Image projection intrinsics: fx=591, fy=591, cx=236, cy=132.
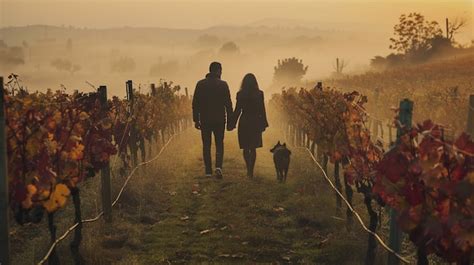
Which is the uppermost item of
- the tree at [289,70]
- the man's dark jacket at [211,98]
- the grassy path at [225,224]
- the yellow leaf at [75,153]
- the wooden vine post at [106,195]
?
the tree at [289,70]

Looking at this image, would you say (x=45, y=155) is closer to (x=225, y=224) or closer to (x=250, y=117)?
(x=225, y=224)

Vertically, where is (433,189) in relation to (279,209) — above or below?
above

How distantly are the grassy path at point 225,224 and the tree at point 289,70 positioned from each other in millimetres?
74796

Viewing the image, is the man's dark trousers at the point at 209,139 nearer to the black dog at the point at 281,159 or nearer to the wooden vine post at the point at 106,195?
the black dog at the point at 281,159

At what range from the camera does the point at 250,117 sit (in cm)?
1317

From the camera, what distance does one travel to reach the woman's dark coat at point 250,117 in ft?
42.7

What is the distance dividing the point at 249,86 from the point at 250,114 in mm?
648

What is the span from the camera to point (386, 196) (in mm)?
4953

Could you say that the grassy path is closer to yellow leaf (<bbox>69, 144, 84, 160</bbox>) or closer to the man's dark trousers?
the man's dark trousers

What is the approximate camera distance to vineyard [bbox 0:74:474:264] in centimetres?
427

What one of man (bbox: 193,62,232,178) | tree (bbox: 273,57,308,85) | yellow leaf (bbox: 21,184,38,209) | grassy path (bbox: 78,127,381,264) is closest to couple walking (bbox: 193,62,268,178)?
man (bbox: 193,62,232,178)

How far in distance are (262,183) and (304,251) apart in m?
4.65

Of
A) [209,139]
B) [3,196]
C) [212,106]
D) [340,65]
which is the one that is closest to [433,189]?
[3,196]

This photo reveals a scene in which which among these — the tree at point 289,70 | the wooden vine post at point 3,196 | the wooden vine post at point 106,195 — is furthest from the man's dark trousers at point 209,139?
the tree at point 289,70
